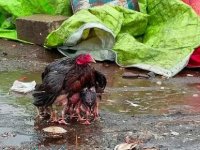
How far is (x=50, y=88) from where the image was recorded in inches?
208

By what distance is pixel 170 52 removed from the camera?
841 centimetres

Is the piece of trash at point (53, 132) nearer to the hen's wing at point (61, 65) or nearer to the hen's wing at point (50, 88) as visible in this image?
the hen's wing at point (50, 88)

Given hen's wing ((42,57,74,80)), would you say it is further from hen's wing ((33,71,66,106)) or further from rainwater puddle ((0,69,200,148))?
rainwater puddle ((0,69,200,148))

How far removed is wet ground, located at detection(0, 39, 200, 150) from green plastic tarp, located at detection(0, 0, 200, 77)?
260mm

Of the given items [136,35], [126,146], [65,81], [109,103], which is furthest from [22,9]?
[126,146]

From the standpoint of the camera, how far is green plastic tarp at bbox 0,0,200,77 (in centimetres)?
834

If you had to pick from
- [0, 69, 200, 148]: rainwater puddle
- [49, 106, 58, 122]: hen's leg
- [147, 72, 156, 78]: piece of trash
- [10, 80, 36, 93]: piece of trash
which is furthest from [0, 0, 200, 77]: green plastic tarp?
[49, 106, 58, 122]: hen's leg

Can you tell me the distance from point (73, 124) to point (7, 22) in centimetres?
511

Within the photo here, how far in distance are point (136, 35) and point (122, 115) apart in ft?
11.3

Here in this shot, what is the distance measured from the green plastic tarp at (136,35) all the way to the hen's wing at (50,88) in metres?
2.92

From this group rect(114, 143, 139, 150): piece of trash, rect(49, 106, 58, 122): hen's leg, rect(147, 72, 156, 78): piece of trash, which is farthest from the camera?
rect(147, 72, 156, 78): piece of trash

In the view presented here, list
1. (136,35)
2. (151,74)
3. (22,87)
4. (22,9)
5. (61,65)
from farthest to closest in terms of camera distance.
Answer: (22,9) → (136,35) → (151,74) → (22,87) → (61,65)

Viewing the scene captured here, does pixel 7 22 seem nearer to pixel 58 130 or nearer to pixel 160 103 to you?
pixel 160 103

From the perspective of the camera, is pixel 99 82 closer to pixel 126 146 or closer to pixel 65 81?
pixel 65 81
